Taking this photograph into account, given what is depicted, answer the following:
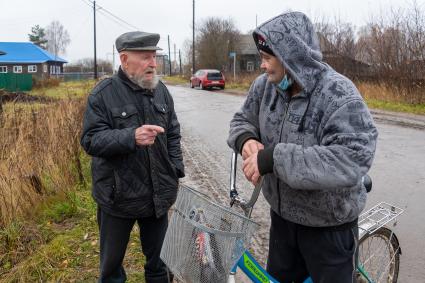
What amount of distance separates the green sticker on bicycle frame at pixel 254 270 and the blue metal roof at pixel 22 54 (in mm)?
68107

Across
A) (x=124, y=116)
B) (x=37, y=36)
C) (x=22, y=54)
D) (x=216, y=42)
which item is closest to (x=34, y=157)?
(x=124, y=116)

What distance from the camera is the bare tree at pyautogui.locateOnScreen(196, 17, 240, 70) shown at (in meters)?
50.0

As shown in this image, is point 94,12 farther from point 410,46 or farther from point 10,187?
point 10,187

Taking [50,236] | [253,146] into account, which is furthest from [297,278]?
[50,236]

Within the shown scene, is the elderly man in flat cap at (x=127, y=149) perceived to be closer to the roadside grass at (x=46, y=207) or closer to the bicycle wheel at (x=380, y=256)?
the roadside grass at (x=46, y=207)

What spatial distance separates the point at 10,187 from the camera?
433cm

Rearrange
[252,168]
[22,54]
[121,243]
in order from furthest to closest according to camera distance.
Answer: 1. [22,54]
2. [121,243]
3. [252,168]

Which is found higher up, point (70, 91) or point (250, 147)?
point (70, 91)

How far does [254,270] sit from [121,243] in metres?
1.11

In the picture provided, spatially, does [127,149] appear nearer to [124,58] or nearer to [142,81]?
[142,81]

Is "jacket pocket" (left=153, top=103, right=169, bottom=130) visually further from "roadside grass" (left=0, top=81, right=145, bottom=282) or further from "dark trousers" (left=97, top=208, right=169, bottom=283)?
"roadside grass" (left=0, top=81, right=145, bottom=282)

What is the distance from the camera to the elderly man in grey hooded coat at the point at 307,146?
69.4 inches

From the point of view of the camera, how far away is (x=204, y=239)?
1711mm

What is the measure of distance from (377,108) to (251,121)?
1492cm
